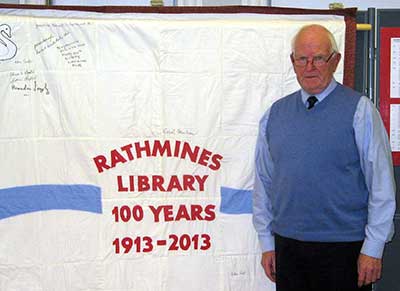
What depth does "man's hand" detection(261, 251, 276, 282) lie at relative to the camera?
5.56 feet

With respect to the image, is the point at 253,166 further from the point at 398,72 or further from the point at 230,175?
the point at 398,72

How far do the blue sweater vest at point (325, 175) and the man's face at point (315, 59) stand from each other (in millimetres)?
52

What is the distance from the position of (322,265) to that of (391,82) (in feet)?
2.58

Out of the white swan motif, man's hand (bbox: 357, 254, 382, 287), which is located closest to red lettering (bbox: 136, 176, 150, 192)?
the white swan motif

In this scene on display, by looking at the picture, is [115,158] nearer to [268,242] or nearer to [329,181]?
[268,242]

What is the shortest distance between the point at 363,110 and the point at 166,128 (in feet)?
2.24

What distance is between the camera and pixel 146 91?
1.78 meters

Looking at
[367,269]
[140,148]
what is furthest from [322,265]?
[140,148]

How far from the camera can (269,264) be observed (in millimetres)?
1706

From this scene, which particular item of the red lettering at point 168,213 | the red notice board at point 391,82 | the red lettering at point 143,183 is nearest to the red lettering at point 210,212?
the red lettering at point 168,213

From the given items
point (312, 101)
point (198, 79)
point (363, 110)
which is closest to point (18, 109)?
point (198, 79)

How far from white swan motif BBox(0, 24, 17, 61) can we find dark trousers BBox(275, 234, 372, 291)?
112cm

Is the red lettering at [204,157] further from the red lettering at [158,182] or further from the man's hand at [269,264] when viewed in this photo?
the man's hand at [269,264]

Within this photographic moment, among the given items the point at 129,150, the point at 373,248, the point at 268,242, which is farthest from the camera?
the point at 129,150
